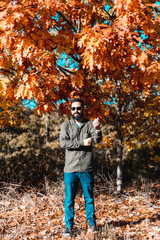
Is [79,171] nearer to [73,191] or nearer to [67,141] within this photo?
[73,191]

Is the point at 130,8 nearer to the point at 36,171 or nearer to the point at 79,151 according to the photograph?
the point at 79,151

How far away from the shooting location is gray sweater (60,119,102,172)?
3.00 meters

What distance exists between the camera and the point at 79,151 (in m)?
3.05

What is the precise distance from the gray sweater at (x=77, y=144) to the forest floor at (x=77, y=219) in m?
0.77

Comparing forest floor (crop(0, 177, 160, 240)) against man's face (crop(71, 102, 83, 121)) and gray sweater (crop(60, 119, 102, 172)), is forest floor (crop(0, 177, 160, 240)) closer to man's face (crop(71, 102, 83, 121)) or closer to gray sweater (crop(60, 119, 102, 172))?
gray sweater (crop(60, 119, 102, 172))

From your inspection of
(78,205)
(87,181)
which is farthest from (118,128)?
(87,181)

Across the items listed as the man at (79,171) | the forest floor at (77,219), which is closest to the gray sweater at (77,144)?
the man at (79,171)

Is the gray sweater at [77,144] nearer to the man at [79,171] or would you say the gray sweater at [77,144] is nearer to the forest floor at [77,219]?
the man at [79,171]

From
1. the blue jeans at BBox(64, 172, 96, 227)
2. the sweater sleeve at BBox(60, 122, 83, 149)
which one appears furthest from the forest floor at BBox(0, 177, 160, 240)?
the sweater sleeve at BBox(60, 122, 83, 149)

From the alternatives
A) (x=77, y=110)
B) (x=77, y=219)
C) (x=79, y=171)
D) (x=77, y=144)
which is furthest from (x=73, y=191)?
(x=77, y=219)

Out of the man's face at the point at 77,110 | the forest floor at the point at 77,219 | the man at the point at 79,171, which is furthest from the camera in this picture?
the forest floor at the point at 77,219

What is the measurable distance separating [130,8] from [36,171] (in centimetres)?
634

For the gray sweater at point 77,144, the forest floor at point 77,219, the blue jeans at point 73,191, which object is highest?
the gray sweater at point 77,144

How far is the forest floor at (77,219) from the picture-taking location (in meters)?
3.28
